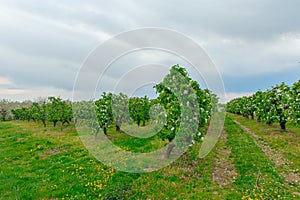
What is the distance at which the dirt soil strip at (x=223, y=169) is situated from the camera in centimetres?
1147

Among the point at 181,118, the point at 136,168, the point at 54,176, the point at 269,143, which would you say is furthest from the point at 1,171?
the point at 269,143

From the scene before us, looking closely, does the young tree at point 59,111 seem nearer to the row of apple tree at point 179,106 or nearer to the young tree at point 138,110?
the young tree at point 138,110

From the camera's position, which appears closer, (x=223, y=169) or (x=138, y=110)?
(x=223, y=169)

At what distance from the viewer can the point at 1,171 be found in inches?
539

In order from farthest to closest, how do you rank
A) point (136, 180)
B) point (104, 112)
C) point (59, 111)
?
1. point (59, 111)
2. point (104, 112)
3. point (136, 180)

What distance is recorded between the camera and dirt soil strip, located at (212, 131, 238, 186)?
11469 millimetres

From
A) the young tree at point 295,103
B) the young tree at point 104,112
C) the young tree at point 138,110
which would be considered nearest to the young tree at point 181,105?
the young tree at point 295,103

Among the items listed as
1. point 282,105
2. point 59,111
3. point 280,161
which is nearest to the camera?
point 280,161

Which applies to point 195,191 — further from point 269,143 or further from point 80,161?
point 269,143

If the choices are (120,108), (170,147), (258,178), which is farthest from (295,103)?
(120,108)

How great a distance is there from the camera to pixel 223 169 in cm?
1339

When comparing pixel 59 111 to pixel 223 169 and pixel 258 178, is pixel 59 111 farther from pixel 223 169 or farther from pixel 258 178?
pixel 258 178

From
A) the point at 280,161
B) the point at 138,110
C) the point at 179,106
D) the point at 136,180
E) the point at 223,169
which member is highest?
the point at 138,110

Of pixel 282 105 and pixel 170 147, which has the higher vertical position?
pixel 282 105
